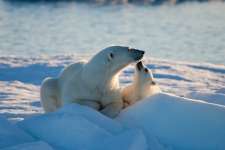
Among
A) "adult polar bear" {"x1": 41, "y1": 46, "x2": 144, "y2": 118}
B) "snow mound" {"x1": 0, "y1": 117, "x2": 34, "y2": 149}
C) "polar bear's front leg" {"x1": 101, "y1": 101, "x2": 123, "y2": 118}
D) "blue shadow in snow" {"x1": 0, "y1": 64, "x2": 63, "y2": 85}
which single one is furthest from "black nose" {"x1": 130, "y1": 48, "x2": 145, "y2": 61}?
"blue shadow in snow" {"x1": 0, "y1": 64, "x2": 63, "y2": 85}

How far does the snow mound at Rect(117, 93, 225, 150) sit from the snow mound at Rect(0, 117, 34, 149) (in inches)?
33.1

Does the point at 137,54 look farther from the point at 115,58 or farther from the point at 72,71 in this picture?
the point at 72,71

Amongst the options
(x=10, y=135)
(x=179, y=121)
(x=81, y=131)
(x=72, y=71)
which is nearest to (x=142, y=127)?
(x=179, y=121)

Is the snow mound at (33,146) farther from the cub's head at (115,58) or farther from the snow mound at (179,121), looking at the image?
the cub's head at (115,58)

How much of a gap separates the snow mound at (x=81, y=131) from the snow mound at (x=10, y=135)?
0.09 meters

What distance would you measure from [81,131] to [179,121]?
77cm

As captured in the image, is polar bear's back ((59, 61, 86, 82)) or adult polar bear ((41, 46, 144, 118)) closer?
adult polar bear ((41, 46, 144, 118))

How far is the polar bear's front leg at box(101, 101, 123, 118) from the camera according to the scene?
4.94 metres

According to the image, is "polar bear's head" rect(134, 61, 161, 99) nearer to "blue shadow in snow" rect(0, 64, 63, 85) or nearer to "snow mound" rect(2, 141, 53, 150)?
"snow mound" rect(2, 141, 53, 150)

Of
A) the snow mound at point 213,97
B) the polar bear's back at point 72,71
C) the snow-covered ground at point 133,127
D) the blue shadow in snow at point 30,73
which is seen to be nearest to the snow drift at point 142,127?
the snow-covered ground at point 133,127

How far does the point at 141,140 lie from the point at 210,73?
22.2 feet

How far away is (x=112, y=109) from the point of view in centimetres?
500

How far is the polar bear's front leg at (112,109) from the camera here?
4.94 meters

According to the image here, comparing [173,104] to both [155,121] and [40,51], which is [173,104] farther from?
[40,51]
